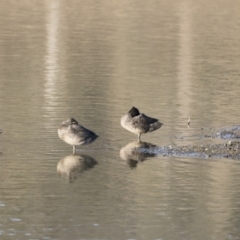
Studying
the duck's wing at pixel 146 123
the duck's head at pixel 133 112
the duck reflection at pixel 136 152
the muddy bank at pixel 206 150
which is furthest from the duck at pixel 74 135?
the duck's head at pixel 133 112

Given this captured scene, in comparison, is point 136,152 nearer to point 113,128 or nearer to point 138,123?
point 138,123

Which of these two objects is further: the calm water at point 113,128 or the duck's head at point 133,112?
the duck's head at point 133,112

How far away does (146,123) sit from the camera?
22.2m

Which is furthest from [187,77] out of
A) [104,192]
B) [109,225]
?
[109,225]

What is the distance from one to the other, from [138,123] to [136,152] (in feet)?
4.86

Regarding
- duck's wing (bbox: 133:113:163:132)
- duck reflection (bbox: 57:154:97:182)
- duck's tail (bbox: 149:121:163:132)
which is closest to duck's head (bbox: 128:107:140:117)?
duck's wing (bbox: 133:113:163:132)

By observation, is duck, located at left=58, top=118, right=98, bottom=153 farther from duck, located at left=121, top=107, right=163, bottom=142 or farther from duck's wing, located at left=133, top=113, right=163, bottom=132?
duck's wing, located at left=133, top=113, right=163, bottom=132

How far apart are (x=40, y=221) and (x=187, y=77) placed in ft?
66.6

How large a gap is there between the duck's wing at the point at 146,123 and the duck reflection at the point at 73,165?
240 cm

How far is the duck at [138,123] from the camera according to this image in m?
21.9

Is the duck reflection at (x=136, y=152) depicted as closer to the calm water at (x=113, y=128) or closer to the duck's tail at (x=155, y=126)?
the calm water at (x=113, y=128)

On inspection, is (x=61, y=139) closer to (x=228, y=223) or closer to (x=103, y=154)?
(x=103, y=154)

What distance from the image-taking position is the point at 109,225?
48.1ft

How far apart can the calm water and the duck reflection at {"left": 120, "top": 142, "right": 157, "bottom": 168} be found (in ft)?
0.34
